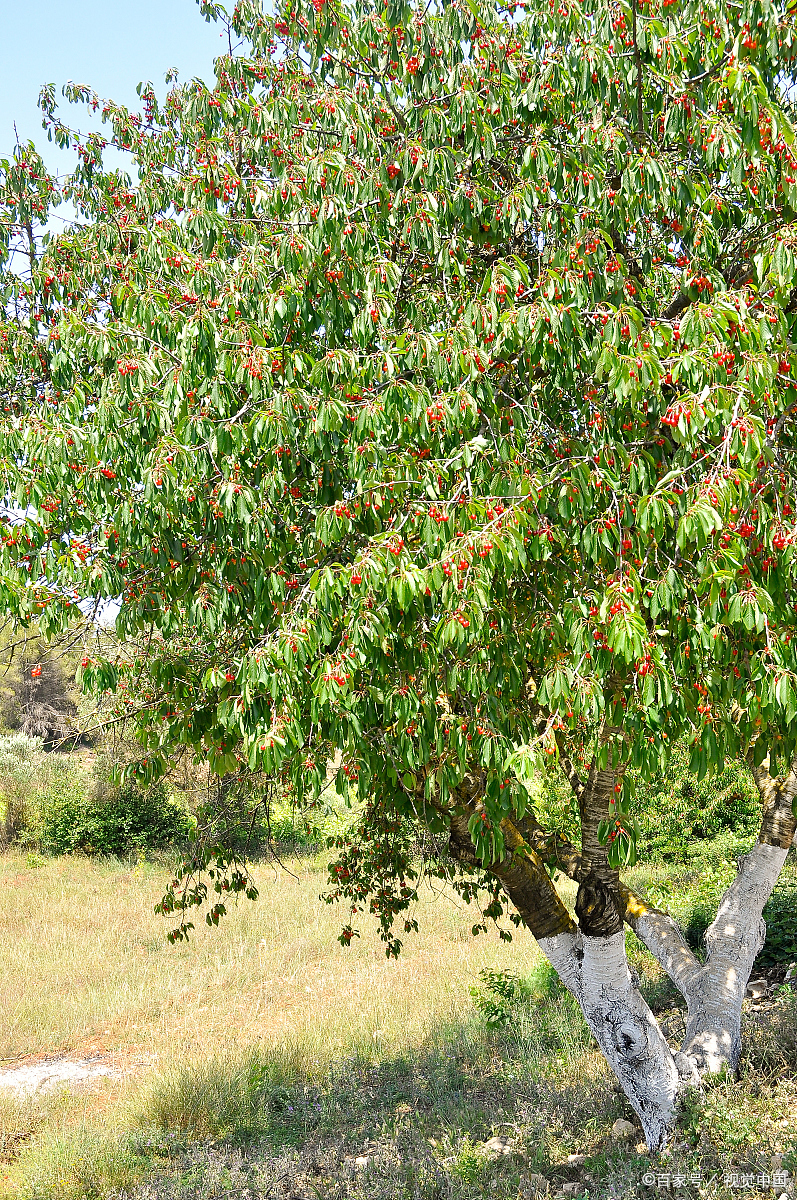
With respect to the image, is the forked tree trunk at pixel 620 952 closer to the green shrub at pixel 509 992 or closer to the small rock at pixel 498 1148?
the small rock at pixel 498 1148

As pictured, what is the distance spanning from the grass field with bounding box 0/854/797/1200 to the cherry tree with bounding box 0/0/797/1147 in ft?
11.1

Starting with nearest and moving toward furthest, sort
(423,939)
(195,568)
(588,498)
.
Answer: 1. (588,498)
2. (195,568)
3. (423,939)

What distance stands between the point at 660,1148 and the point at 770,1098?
114 cm

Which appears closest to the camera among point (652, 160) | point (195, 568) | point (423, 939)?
point (652, 160)

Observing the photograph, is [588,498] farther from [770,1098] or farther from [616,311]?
[770,1098]

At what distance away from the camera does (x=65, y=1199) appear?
243 inches

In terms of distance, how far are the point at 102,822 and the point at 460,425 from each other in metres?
21.1

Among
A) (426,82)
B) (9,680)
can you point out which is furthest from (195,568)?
(9,680)

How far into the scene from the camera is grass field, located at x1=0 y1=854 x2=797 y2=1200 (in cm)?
585

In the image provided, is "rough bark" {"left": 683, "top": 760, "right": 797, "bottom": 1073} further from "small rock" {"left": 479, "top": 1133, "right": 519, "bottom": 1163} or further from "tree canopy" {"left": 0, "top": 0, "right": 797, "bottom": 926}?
"tree canopy" {"left": 0, "top": 0, "right": 797, "bottom": 926}

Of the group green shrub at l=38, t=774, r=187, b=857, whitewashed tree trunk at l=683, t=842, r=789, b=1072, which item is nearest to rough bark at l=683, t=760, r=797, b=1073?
whitewashed tree trunk at l=683, t=842, r=789, b=1072

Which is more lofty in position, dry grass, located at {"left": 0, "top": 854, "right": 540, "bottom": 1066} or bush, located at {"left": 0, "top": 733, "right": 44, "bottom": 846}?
bush, located at {"left": 0, "top": 733, "right": 44, "bottom": 846}

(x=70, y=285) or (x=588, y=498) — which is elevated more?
(x=70, y=285)

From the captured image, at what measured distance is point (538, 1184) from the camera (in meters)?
5.38
